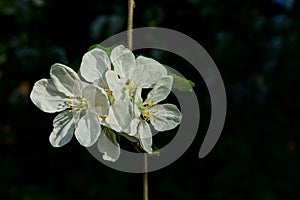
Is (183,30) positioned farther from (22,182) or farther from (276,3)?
(22,182)

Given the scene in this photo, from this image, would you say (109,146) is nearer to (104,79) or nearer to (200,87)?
(104,79)

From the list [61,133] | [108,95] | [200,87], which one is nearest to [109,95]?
[108,95]

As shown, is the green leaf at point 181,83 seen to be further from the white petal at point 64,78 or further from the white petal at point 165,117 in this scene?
the white petal at point 64,78

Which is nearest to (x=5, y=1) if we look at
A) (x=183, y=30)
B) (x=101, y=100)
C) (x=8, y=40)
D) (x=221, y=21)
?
(x=8, y=40)

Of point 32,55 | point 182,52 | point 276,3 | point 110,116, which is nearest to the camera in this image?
point 110,116

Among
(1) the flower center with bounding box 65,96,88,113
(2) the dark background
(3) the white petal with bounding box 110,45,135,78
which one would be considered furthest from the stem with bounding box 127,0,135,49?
(2) the dark background

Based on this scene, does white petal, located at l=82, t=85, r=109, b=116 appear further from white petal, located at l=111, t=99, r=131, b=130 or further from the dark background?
the dark background
